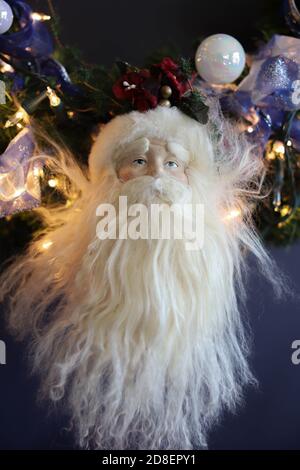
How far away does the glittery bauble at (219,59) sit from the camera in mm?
845

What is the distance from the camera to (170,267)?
2.42 ft

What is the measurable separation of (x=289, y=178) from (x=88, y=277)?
448 millimetres

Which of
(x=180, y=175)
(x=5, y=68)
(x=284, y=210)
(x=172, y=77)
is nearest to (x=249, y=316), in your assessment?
(x=284, y=210)

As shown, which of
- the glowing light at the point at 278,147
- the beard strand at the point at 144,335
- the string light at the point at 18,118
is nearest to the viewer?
the beard strand at the point at 144,335

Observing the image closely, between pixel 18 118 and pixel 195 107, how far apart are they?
0.28 m

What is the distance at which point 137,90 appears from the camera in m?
0.81

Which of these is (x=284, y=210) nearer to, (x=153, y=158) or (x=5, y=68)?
(x=153, y=158)

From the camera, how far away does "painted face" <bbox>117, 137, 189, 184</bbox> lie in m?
0.78

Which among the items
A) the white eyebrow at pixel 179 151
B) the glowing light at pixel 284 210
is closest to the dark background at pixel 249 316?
the glowing light at pixel 284 210

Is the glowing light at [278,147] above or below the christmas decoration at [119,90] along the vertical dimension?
below

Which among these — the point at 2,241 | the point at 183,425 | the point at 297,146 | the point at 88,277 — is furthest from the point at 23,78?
the point at 183,425

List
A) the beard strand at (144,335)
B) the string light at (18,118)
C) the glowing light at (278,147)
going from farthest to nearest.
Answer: the glowing light at (278,147), the string light at (18,118), the beard strand at (144,335)

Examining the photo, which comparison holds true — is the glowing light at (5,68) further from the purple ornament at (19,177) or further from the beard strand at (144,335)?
the beard strand at (144,335)
